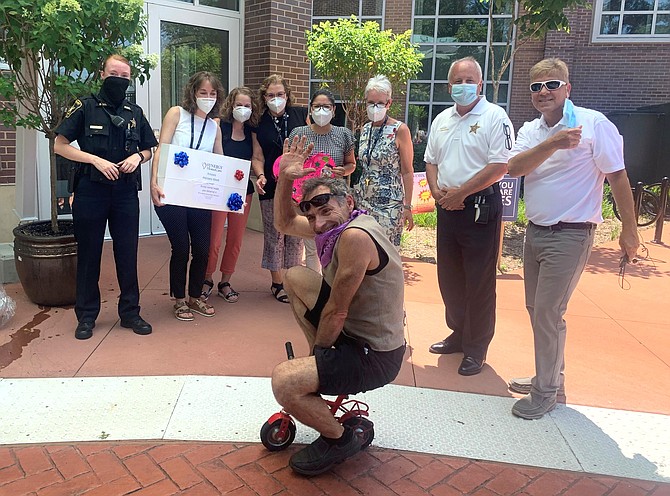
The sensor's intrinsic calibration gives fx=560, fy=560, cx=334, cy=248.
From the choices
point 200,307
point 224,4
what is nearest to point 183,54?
point 224,4

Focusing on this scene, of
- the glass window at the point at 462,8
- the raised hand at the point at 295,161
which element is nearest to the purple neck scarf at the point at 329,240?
the raised hand at the point at 295,161

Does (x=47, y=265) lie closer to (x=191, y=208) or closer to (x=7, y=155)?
(x=191, y=208)

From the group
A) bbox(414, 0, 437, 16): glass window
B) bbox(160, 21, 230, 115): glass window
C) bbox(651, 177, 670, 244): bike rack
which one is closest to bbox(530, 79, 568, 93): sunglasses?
bbox(160, 21, 230, 115): glass window

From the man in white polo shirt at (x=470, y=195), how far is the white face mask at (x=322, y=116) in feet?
2.97

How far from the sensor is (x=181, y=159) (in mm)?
4465

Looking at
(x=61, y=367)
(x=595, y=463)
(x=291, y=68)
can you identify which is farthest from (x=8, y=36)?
(x=595, y=463)

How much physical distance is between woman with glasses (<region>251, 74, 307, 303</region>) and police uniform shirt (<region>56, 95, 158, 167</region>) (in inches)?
44.2

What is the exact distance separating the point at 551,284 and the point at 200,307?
2936mm

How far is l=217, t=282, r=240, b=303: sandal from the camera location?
5.29 meters

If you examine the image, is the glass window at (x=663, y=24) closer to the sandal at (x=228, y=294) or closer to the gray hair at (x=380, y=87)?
the gray hair at (x=380, y=87)

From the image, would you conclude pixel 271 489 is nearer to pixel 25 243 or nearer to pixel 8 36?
pixel 25 243

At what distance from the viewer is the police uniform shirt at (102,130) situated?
13.4ft

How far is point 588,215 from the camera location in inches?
128

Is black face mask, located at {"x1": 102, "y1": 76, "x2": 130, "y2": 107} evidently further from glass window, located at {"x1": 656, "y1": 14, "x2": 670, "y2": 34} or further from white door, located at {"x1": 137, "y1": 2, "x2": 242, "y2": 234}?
glass window, located at {"x1": 656, "y1": 14, "x2": 670, "y2": 34}
